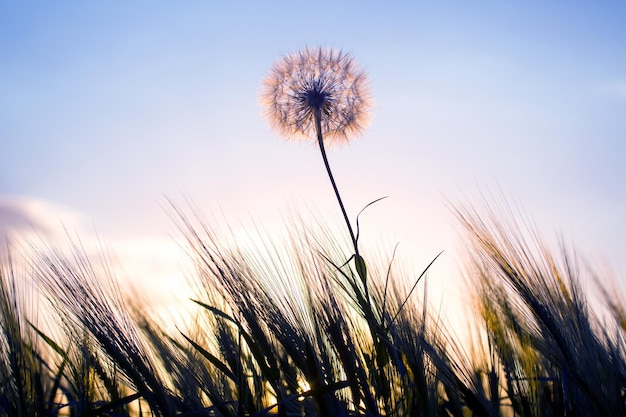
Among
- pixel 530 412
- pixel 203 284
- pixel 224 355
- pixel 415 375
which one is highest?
pixel 203 284

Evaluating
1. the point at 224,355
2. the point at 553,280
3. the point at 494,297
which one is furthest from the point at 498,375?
the point at 224,355

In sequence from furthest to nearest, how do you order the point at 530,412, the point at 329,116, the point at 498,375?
the point at 329,116 → the point at 498,375 → the point at 530,412

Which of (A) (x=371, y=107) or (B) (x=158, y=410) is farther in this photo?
(A) (x=371, y=107)

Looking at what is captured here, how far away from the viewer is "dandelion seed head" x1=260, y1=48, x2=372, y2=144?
2.39 meters

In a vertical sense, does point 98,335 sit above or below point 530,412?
above

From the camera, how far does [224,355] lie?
1607 millimetres

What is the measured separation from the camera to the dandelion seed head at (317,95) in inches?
94.3

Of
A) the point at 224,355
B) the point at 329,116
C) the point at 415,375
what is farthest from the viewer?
the point at 329,116

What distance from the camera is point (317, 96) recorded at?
232cm

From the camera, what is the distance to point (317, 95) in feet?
7.64

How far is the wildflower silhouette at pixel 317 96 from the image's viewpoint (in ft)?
7.84

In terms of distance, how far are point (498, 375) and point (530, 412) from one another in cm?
27

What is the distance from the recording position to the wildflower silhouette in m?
2.39

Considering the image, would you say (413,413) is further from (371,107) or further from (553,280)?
(371,107)
